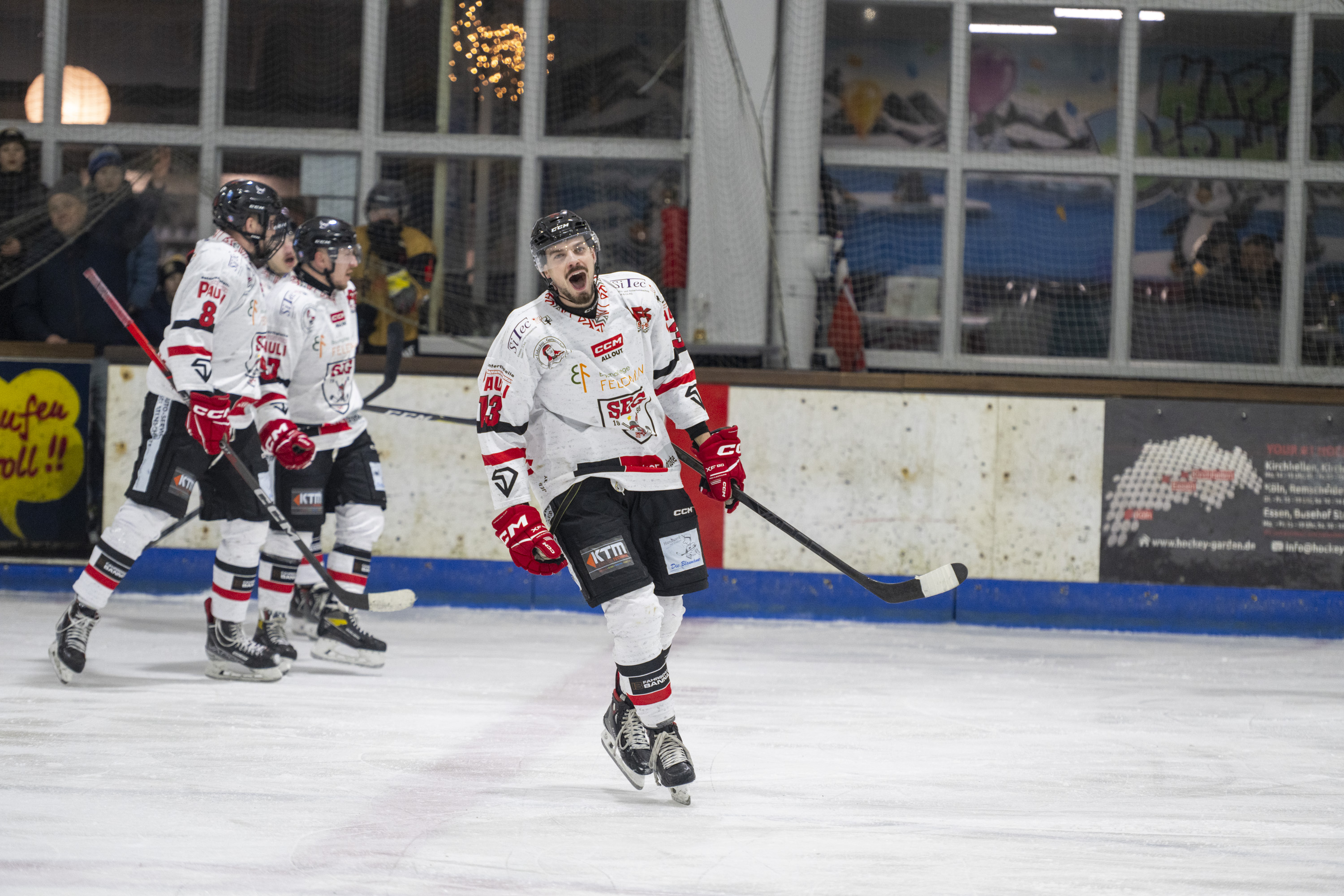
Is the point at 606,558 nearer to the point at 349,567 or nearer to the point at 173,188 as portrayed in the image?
the point at 349,567

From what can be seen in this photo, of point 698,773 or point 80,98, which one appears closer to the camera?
point 698,773

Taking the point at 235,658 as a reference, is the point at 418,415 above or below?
above

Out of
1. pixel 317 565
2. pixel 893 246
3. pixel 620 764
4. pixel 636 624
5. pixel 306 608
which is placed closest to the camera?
pixel 636 624

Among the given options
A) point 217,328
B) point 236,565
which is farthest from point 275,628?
point 217,328

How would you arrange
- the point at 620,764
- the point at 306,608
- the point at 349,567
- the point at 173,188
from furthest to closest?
the point at 173,188 → the point at 306,608 → the point at 349,567 → the point at 620,764

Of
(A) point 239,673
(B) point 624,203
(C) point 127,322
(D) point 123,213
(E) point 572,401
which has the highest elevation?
(B) point 624,203

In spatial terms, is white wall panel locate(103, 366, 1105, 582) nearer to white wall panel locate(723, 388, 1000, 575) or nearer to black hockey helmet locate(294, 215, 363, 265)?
white wall panel locate(723, 388, 1000, 575)

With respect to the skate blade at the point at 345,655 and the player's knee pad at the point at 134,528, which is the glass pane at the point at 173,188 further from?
the skate blade at the point at 345,655

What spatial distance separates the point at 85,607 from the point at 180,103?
411 cm

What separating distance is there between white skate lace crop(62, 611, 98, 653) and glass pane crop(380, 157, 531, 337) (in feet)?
10.7

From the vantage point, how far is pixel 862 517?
585cm

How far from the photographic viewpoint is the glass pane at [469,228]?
23.5 feet

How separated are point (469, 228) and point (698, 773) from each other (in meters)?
4.69

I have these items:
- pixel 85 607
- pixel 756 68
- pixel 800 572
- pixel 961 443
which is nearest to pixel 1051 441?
pixel 961 443
